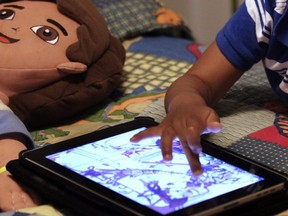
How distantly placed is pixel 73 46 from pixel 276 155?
1.29ft

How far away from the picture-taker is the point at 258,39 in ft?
3.07

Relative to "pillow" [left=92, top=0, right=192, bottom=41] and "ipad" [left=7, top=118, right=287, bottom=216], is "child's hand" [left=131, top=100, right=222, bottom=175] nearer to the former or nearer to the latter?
"ipad" [left=7, top=118, right=287, bottom=216]

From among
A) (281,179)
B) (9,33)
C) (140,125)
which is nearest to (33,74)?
(9,33)

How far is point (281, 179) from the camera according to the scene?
2.11 feet

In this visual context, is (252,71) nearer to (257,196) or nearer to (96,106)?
(96,106)

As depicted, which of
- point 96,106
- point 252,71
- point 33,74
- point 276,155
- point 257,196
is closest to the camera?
point 257,196

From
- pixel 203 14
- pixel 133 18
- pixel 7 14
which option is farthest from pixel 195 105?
pixel 203 14

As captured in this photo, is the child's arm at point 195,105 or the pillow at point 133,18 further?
the pillow at point 133,18

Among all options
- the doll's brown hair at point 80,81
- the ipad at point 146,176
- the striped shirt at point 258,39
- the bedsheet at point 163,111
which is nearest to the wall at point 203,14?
the bedsheet at point 163,111

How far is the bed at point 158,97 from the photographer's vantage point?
85 centimetres

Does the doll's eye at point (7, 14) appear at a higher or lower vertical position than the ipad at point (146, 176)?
higher

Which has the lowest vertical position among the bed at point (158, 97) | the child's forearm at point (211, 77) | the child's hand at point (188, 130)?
the bed at point (158, 97)

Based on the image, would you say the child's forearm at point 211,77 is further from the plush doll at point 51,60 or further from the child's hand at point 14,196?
the child's hand at point 14,196

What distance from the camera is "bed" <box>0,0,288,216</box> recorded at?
0.85m
